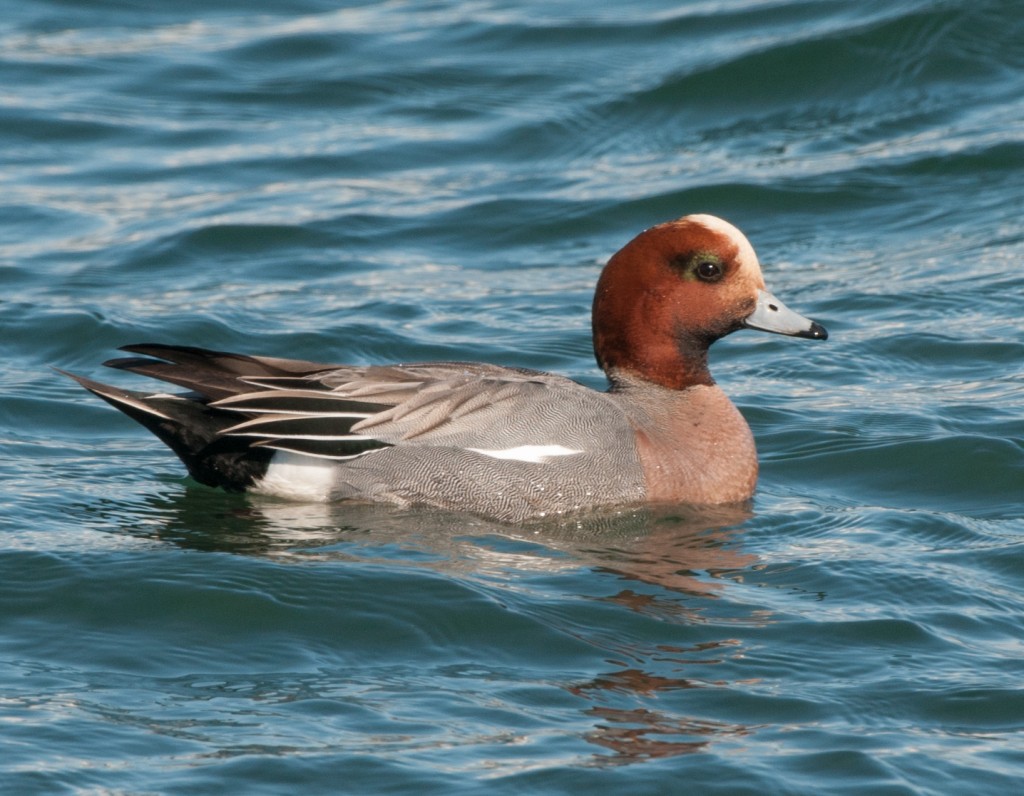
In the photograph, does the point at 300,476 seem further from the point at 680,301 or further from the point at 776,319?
the point at 776,319

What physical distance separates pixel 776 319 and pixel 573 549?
148cm

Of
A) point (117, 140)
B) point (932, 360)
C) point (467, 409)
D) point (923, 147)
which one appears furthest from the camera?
point (117, 140)

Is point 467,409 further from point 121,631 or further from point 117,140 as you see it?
point 117,140

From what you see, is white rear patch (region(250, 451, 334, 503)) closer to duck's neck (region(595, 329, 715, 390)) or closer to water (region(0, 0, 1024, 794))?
water (region(0, 0, 1024, 794))

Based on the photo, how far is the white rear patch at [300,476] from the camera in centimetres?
691

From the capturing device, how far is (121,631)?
5.79 m

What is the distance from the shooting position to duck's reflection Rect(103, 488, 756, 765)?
18.4ft

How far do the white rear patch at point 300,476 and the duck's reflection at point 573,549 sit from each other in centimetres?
6

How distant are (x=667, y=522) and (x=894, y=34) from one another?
7.85 metres

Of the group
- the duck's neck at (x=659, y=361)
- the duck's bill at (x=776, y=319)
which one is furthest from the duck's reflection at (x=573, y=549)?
the duck's bill at (x=776, y=319)

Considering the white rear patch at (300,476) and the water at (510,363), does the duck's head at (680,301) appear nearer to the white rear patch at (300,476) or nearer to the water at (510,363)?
the water at (510,363)

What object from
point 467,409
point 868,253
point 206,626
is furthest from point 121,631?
point 868,253

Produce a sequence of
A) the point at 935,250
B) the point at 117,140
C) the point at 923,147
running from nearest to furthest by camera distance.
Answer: the point at 935,250 < the point at 923,147 < the point at 117,140

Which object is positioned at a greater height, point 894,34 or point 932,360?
point 894,34
